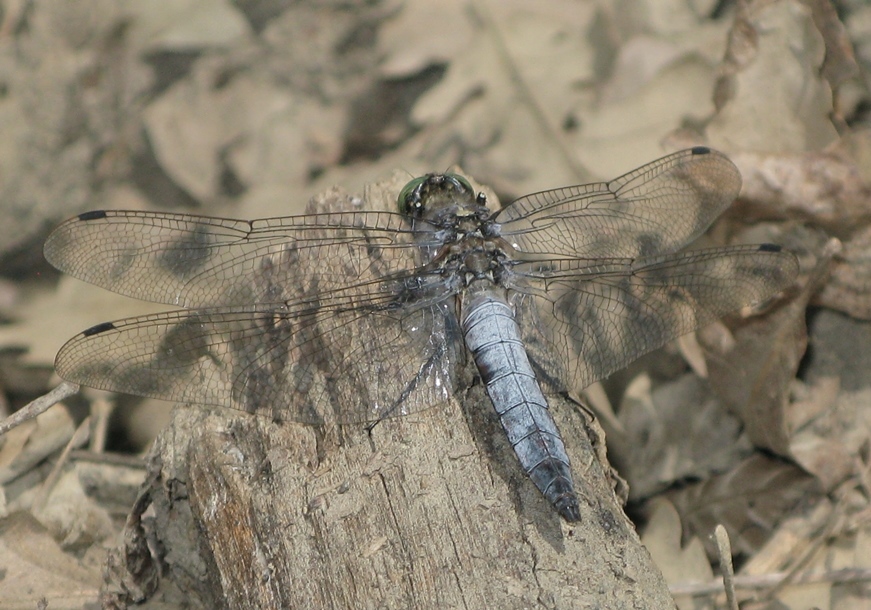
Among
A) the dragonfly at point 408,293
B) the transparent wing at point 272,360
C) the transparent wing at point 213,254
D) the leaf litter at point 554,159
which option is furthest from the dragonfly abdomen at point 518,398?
the leaf litter at point 554,159

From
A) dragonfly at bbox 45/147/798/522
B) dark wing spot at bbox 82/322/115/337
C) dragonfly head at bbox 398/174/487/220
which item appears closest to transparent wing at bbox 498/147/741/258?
dragonfly at bbox 45/147/798/522

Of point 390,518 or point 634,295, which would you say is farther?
point 634,295

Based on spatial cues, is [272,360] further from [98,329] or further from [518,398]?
[518,398]

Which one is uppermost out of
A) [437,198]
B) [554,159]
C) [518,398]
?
[554,159]

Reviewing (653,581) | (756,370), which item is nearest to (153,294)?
(653,581)

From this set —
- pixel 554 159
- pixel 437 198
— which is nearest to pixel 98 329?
pixel 437 198

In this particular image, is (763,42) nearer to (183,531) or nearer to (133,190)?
(183,531)

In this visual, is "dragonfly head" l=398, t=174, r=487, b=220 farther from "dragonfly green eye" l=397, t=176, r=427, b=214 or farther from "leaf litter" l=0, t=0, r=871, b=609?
"leaf litter" l=0, t=0, r=871, b=609
